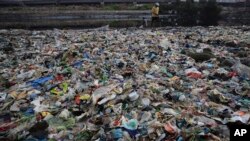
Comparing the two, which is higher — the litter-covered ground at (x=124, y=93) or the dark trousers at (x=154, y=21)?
the dark trousers at (x=154, y=21)

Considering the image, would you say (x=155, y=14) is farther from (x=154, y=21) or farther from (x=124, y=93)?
(x=124, y=93)

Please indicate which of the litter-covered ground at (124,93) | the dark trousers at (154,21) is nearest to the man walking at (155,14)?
the dark trousers at (154,21)

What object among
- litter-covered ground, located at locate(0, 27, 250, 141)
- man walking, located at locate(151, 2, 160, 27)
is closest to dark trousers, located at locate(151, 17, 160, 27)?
man walking, located at locate(151, 2, 160, 27)

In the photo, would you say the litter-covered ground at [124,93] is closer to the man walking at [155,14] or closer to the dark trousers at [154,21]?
the man walking at [155,14]

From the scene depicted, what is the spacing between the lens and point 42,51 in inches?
475

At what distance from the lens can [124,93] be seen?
728 cm

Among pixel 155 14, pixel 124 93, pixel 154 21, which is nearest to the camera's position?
pixel 124 93

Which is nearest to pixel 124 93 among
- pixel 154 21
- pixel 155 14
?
pixel 155 14

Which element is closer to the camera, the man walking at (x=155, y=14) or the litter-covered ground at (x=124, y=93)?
the litter-covered ground at (x=124, y=93)

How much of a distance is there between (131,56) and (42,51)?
9.92ft

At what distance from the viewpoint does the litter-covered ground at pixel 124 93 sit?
243 inches

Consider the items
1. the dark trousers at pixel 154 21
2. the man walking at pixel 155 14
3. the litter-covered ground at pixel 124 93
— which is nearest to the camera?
the litter-covered ground at pixel 124 93

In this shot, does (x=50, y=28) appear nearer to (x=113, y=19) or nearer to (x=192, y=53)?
(x=113, y=19)

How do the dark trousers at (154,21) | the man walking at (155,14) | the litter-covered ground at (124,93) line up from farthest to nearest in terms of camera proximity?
the dark trousers at (154,21)
the man walking at (155,14)
the litter-covered ground at (124,93)
